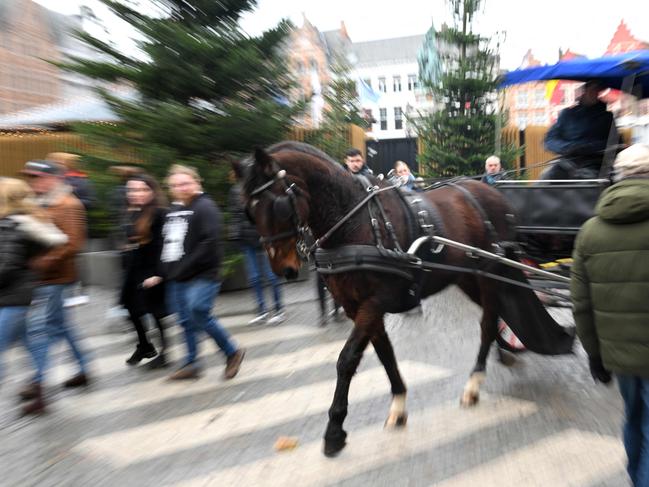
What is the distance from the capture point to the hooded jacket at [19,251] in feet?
14.5

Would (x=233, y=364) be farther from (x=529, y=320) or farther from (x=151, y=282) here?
(x=529, y=320)

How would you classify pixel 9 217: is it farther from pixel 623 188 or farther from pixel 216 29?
pixel 216 29

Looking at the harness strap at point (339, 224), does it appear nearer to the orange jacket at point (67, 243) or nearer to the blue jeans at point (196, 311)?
the blue jeans at point (196, 311)

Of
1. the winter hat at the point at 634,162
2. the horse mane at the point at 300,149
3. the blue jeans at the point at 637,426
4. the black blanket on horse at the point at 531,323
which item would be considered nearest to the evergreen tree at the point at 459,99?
the black blanket on horse at the point at 531,323

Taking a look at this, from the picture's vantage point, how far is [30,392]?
4844mm

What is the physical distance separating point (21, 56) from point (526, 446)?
5864 centimetres

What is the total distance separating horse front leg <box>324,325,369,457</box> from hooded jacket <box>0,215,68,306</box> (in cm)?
246

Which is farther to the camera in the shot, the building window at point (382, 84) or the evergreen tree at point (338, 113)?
the building window at point (382, 84)

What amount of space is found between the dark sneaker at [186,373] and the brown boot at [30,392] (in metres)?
1.13

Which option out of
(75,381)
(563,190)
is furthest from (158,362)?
(563,190)

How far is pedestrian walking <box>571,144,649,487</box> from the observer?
2613 millimetres

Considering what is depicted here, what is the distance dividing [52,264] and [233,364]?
69.9 inches

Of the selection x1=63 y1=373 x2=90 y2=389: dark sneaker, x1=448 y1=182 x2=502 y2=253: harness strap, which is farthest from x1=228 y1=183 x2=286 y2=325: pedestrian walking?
x1=448 y1=182 x2=502 y2=253: harness strap

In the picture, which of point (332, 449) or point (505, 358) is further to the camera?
point (505, 358)
